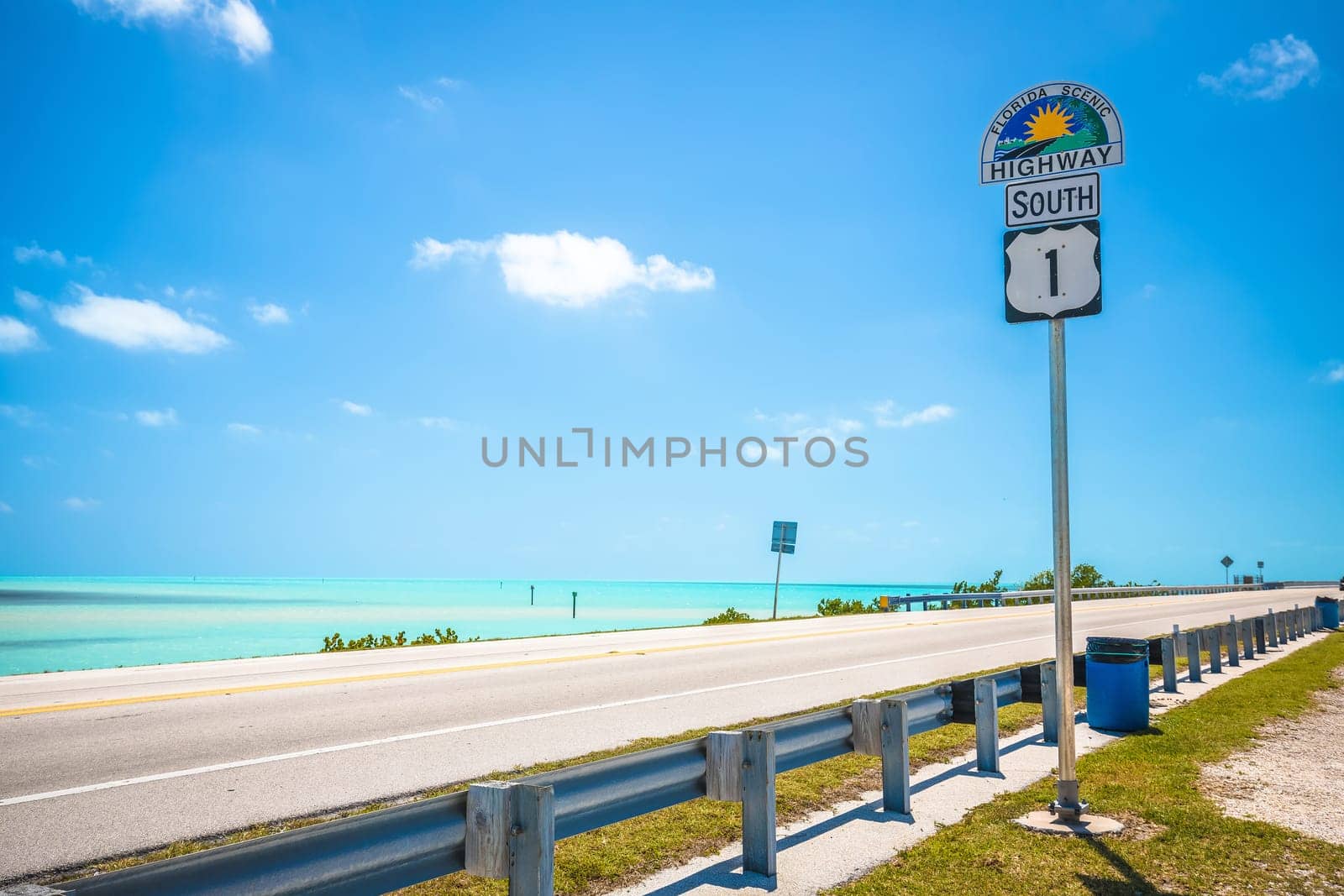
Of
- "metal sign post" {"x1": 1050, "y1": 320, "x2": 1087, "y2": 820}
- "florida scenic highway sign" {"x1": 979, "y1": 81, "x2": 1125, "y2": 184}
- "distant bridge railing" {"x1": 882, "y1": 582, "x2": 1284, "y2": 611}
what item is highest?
"florida scenic highway sign" {"x1": 979, "y1": 81, "x2": 1125, "y2": 184}

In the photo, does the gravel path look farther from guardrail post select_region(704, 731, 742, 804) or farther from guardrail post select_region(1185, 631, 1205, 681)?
guardrail post select_region(704, 731, 742, 804)

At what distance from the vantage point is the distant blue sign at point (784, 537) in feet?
108

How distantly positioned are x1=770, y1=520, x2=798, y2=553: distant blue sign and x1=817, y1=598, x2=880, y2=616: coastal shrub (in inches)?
127

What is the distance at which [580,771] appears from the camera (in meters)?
4.29

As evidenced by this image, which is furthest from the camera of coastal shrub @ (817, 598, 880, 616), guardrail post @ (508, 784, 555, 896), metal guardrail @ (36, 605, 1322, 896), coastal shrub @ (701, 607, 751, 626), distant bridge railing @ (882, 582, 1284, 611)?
distant bridge railing @ (882, 582, 1284, 611)

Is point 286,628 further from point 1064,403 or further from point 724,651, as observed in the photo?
point 1064,403

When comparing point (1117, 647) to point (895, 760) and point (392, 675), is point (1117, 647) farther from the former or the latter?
point (392, 675)

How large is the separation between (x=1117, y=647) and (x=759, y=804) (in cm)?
602

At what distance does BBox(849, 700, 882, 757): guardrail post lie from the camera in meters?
6.32

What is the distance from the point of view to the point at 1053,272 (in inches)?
251

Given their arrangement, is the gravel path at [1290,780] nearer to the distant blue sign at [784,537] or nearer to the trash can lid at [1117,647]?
the trash can lid at [1117,647]

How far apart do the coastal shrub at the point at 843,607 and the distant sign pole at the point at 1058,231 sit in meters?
27.9

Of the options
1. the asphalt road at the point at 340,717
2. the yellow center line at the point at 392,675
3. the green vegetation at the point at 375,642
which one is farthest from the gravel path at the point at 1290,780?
the green vegetation at the point at 375,642

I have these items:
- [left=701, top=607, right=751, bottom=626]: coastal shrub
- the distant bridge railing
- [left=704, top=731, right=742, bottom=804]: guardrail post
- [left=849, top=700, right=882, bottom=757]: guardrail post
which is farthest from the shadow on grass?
the distant bridge railing
